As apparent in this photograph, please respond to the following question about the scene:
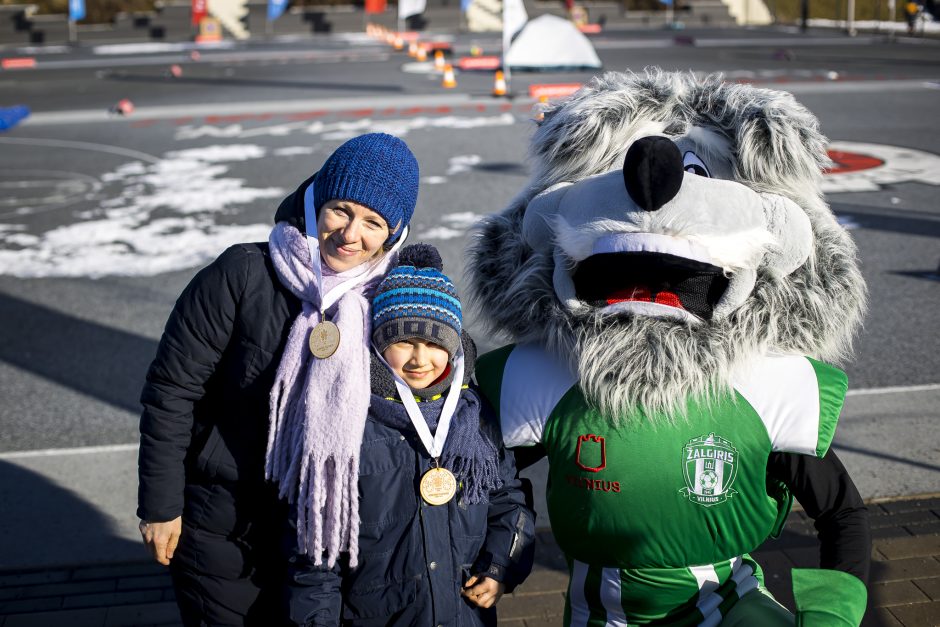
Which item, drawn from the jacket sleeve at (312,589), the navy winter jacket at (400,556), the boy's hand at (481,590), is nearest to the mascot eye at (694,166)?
the navy winter jacket at (400,556)

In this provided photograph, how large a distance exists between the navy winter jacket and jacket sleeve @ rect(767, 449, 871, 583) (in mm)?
725

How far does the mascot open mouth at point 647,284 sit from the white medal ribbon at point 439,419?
0.40m

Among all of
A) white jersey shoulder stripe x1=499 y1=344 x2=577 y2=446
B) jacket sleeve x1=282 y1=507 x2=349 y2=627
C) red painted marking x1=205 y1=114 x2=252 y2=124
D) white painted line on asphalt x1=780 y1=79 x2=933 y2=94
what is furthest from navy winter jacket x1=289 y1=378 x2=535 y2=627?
white painted line on asphalt x1=780 y1=79 x2=933 y2=94

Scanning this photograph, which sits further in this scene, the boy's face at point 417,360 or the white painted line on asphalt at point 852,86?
the white painted line on asphalt at point 852,86

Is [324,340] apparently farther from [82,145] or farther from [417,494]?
[82,145]

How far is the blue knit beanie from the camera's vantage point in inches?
96.5

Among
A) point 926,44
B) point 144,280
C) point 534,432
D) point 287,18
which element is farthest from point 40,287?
point 287,18

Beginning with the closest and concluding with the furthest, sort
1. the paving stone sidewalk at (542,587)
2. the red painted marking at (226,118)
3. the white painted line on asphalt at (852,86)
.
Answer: the paving stone sidewalk at (542,587), the red painted marking at (226,118), the white painted line on asphalt at (852,86)

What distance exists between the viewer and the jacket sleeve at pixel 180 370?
246 cm

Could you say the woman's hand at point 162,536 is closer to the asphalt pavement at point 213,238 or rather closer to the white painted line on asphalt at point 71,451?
the asphalt pavement at point 213,238

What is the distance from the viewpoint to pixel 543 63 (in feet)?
62.7

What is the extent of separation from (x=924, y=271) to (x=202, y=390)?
6155 millimetres

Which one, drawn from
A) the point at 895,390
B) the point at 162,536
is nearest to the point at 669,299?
the point at 162,536

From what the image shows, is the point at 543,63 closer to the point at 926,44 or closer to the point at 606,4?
the point at 926,44
